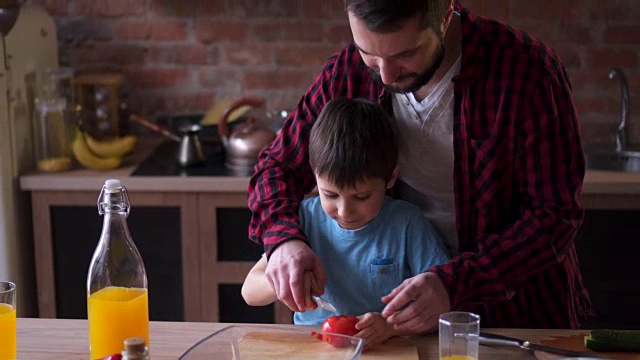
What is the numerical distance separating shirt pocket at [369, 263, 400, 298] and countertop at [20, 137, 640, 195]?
43.6 inches

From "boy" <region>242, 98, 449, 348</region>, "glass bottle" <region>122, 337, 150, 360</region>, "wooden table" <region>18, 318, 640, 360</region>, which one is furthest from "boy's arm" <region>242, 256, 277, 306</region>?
"glass bottle" <region>122, 337, 150, 360</region>

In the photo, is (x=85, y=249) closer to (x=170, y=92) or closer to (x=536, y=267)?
(x=170, y=92)

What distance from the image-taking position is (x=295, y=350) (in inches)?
61.4

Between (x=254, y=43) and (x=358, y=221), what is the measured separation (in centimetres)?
169

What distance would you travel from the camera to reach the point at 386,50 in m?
1.71

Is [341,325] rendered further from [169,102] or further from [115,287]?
[169,102]

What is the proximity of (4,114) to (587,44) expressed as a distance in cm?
194

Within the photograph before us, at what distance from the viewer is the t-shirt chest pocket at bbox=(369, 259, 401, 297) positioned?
1.92 metres

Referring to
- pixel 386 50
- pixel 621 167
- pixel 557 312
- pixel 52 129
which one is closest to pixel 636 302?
pixel 621 167

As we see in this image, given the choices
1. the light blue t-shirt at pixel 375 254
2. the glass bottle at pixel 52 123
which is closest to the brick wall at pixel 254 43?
the glass bottle at pixel 52 123

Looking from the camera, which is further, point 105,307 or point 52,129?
point 52,129

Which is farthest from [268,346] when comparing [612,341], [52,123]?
[52,123]

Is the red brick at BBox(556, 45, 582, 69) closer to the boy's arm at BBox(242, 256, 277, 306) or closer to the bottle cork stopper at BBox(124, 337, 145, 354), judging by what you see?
the boy's arm at BBox(242, 256, 277, 306)

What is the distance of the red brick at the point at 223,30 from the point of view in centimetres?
347
